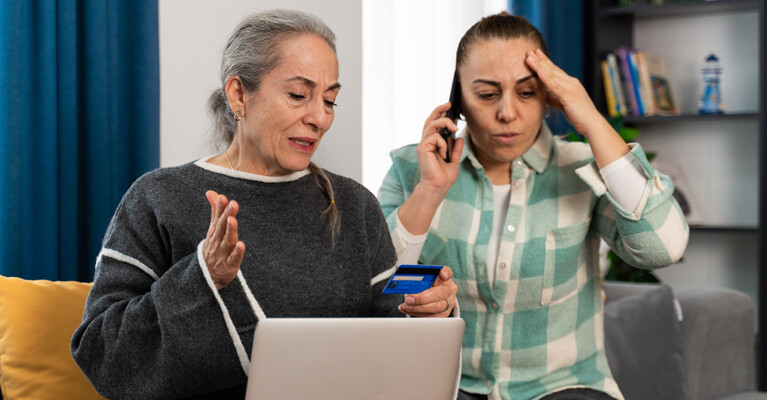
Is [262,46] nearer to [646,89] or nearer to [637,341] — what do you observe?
[637,341]

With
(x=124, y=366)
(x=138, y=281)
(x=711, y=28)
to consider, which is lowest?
(x=124, y=366)

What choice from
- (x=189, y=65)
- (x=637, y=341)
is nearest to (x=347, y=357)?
(x=189, y=65)

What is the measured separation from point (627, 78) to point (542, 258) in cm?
229

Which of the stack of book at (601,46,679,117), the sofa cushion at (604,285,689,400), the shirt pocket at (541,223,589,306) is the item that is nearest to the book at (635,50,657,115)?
the stack of book at (601,46,679,117)

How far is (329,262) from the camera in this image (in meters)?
1.42

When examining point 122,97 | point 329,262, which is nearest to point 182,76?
point 122,97

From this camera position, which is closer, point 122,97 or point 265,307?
point 265,307

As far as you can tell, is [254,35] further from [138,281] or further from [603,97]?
[603,97]

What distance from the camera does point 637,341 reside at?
221 centimetres

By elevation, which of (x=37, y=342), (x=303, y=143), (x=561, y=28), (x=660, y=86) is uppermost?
(x=561, y=28)

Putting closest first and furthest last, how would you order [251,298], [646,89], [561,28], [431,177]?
1. [251,298]
2. [431,177]
3. [561,28]
4. [646,89]

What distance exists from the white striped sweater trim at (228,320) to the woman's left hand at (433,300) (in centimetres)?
29

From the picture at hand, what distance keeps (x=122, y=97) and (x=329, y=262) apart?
2.30 ft

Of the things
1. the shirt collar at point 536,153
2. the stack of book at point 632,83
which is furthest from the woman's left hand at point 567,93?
the stack of book at point 632,83
